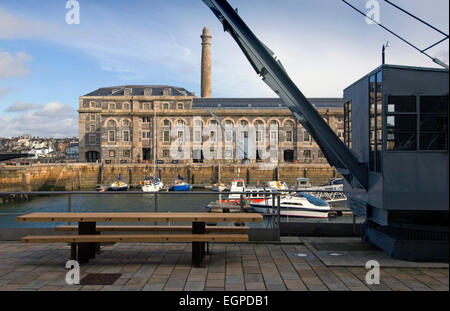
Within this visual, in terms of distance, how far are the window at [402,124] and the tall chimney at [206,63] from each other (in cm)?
7596

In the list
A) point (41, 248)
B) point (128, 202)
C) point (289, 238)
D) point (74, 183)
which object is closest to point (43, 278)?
point (41, 248)

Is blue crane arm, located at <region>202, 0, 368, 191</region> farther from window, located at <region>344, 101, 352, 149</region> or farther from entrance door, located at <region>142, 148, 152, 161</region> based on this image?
entrance door, located at <region>142, 148, 152, 161</region>

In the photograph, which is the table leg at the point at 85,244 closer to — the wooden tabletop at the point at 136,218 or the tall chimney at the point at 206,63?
the wooden tabletop at the point at 136,218

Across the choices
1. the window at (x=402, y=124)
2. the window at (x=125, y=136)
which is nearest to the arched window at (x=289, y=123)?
the window at (x=125, y=136)

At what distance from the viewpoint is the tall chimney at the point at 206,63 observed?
267ft

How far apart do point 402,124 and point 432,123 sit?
1.50 feet

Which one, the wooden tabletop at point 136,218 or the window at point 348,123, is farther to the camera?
the window at point 348,123

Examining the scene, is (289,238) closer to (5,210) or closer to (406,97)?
(406,97)

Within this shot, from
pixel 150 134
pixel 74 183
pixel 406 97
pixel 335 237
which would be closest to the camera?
pixel 406 97

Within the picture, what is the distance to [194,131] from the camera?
2704 inches

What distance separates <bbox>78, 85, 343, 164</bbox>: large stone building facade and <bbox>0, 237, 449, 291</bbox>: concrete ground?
193 ft

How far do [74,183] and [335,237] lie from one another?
57989 millimetres

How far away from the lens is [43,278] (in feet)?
19.4

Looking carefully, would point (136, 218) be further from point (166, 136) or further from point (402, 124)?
point (166, 136)
